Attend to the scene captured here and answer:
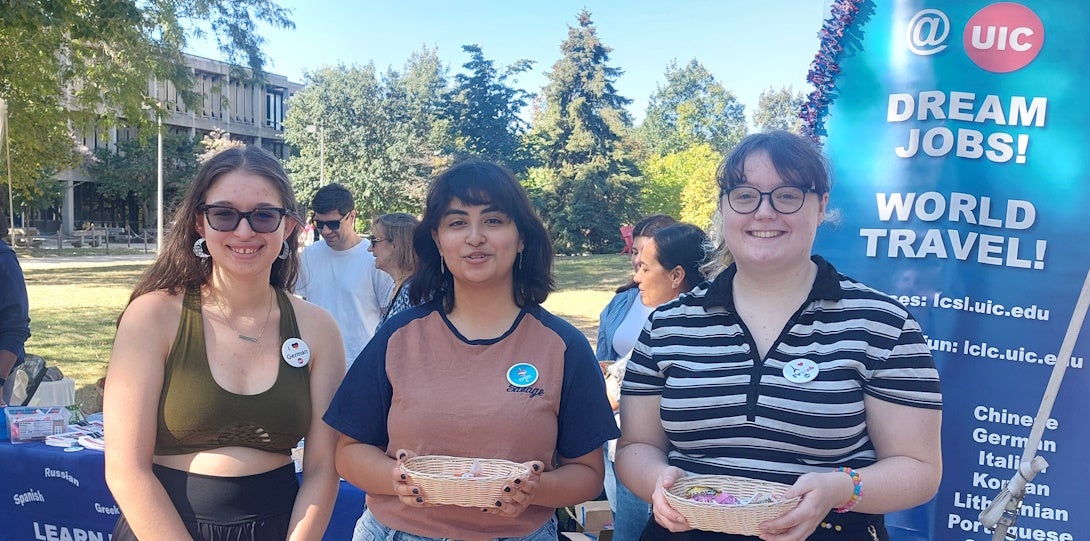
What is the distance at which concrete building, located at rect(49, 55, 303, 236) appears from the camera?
44.1 meters

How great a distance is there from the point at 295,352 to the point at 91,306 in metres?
15.9

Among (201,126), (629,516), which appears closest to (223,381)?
(629,516)

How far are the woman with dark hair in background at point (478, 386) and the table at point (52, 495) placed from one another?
220 cm

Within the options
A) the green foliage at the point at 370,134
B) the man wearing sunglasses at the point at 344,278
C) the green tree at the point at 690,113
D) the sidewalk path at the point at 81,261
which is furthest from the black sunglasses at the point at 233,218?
the green tree at the point at 690,113

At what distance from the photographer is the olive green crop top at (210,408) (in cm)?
211

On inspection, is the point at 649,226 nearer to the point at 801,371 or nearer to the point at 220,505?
the point at 801,371

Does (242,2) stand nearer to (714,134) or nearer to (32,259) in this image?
(32,259)

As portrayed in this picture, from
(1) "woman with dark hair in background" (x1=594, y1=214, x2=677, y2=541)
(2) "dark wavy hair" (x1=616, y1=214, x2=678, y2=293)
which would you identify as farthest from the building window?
(1) "woman with dark hair in background" (x1=594, y1=214, x2=677, y2=541)

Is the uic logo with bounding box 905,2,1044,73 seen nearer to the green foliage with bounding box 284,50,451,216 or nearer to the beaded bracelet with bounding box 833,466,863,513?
the beaded bracelet with bounding box 833,466,863,513

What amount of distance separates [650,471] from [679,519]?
8.8 inches

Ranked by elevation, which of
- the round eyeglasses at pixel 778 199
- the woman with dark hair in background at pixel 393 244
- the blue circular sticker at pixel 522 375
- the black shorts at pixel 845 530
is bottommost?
the black shorts at pixel 845 530

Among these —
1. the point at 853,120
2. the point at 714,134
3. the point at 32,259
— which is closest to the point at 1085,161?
the point at 853,120

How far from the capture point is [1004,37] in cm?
306

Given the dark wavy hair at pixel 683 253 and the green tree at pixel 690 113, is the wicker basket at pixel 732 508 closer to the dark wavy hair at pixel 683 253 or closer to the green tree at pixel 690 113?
the dark wavy hair at pixel 683 253
